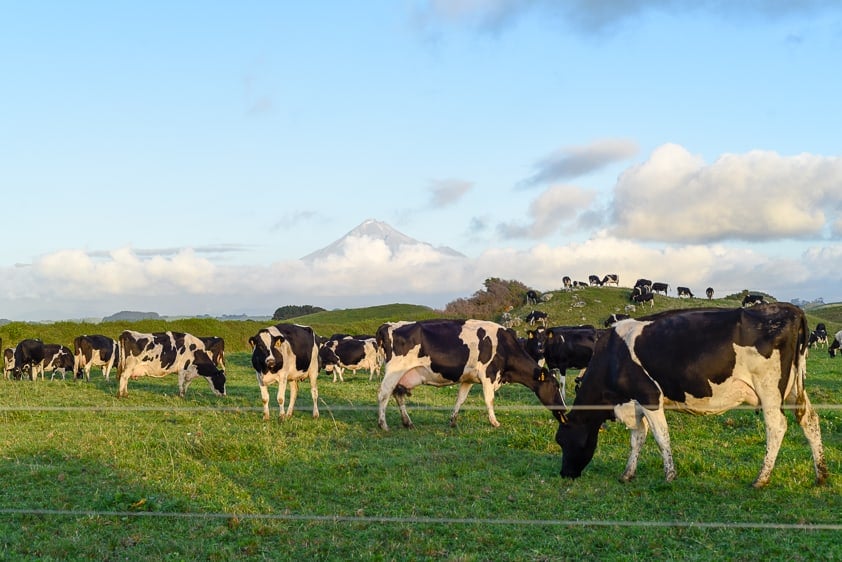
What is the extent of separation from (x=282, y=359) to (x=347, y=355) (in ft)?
43.0

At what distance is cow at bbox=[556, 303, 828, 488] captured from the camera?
9.46m

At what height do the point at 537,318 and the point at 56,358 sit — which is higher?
the point at 537,318

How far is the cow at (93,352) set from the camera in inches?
1163

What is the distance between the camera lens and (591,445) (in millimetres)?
10602

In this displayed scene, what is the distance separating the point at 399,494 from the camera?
9.35m

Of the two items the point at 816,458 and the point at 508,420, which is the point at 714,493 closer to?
the point at 816,458

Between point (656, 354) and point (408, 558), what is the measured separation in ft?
17.0

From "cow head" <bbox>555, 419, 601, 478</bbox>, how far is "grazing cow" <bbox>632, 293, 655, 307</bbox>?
195 feet

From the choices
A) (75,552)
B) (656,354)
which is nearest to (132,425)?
(75,552)

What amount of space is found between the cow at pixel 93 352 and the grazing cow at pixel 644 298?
51.7 metres

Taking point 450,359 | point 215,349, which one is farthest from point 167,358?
point 450,359

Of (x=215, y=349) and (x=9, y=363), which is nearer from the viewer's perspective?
(x=215, y=349)

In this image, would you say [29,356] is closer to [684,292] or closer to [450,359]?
[450,359]

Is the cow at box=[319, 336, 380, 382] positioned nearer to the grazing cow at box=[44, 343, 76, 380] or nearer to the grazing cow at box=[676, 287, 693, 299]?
the grazing cow at box=[44, 343, 76, 380]
